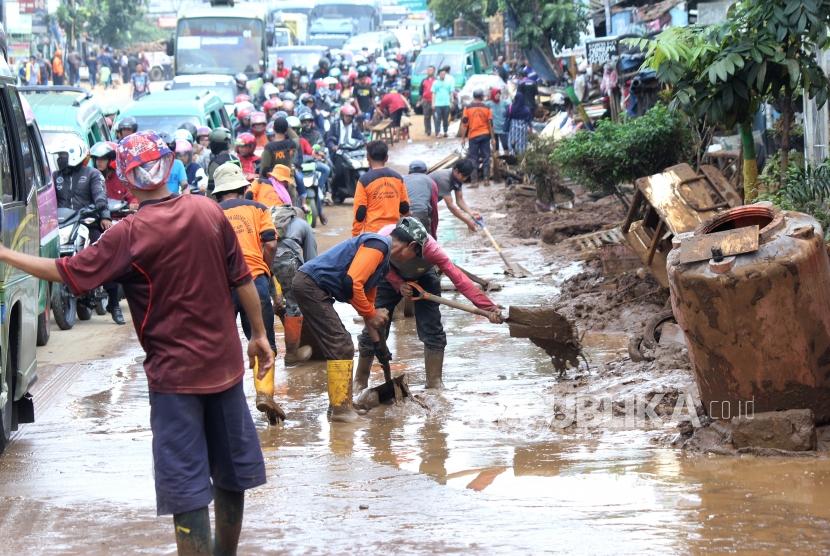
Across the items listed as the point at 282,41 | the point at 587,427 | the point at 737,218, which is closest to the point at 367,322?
the point at 587,427

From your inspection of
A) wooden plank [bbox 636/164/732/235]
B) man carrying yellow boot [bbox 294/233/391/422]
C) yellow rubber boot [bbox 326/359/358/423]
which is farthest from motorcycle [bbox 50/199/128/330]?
wooden plank [bbox 636/164/732/235]

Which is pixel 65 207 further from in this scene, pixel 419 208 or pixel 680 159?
pixel 680 159

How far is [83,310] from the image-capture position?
12.3 m

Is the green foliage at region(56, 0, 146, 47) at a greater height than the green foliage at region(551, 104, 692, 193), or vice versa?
the green foliage at region(56, 0, 146, 47)

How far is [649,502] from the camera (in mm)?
5633

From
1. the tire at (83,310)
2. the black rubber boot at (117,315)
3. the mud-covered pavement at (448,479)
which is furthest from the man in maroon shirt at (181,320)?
the tire at (83,310)

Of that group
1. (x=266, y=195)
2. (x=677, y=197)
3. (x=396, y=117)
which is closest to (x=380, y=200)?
(x=266, y=195)

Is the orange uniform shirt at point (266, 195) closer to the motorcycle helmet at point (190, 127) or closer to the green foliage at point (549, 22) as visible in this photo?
the motorcycle helmet at point (190, 127)

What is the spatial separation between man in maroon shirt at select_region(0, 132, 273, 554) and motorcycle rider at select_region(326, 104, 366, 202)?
16.3 m

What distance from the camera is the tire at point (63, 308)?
11586 millimetres

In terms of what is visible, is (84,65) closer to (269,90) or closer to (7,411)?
(269,90)

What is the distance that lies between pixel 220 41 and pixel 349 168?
945 centimetres

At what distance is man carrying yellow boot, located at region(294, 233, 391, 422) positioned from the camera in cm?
762

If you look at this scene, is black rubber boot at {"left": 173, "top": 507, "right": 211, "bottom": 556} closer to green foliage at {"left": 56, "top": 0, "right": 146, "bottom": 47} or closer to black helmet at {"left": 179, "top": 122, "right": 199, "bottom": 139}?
black helmet at {"left": 179, "top": 122, "right": 199, "bottom": 139}
